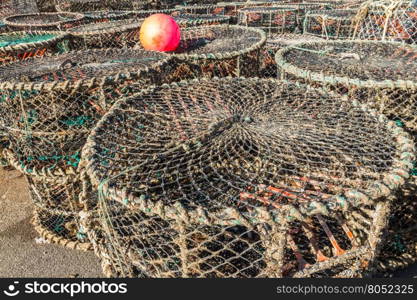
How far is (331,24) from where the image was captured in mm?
5047

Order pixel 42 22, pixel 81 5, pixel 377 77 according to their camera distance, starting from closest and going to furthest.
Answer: pixel 377 77
pixel 42 22
pixel 81 5

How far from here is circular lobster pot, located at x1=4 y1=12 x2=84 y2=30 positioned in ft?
14.5

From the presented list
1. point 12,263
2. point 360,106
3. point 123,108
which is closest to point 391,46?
point 360,106

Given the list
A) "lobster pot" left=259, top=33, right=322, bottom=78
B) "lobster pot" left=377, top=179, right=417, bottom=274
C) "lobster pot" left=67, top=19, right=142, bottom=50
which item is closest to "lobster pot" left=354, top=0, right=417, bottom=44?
"lobster pot" left=259, top=33, right=322, bottom=78

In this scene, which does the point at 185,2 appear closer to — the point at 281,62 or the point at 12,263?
the point at 281,62

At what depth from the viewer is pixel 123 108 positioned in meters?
1.86

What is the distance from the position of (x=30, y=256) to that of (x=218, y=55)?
203cm

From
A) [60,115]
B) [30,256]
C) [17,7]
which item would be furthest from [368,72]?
[17,7]

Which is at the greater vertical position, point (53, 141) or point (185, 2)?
point (185, 2)

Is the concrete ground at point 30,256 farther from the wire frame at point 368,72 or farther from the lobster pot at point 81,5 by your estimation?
the lobster pot at point 81,5

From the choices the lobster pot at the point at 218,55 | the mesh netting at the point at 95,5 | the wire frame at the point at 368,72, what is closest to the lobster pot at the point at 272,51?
the lobster pot at the point at 218,55

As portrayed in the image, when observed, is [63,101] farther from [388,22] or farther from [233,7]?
[233,7]

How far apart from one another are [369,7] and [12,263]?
13.8 feet

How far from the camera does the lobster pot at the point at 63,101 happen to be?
7.38 feet
